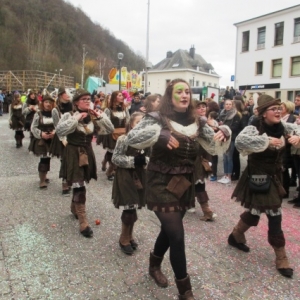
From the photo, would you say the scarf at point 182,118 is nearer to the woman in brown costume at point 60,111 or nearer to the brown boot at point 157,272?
the brown boot at point 157,272

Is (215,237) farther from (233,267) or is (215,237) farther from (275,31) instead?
(275,31)

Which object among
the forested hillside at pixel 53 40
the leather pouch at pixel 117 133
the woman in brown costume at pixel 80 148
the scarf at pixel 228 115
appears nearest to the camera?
the woman in brown costume at pixel 80 148

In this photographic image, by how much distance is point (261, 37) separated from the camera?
34.9m

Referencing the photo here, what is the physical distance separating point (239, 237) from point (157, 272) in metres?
1.21

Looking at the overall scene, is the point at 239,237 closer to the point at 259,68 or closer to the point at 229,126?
the point at 229,126

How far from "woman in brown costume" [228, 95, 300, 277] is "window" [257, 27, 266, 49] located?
34092 mm

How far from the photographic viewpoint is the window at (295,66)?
31.5 m

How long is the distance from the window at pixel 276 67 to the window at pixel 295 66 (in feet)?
4.40

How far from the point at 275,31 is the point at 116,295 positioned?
117 ft

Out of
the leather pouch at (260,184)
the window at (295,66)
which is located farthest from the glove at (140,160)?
the window at (295,66)

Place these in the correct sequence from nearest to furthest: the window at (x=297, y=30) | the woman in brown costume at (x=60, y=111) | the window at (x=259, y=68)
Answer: the woman in brown costume at (x=60, y=111) < the window at (x=297, y=30) < the window at (x=259, y=68)

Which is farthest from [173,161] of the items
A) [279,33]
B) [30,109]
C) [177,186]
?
[279,33]

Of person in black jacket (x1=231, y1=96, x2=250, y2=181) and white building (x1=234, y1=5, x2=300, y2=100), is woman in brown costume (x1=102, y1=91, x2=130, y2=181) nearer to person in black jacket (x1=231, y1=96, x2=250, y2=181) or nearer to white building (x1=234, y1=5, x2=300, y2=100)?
person in black jacket (x1=231, y1=96, x2=250, y2=181)

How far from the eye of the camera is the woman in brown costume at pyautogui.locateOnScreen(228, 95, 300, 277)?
3334 mm
